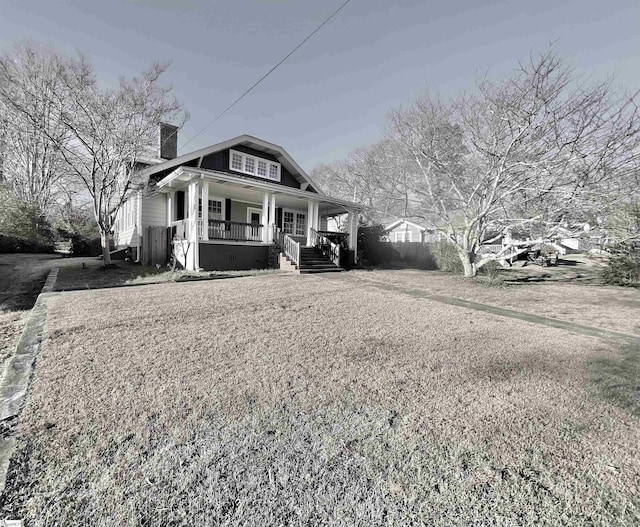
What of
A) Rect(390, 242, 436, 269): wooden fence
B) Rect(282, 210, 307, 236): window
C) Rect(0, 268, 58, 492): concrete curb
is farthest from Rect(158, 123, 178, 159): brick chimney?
Rect(390, 242, 436, 269): wooden fence

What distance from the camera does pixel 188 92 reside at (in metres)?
12.7

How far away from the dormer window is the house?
51 mm

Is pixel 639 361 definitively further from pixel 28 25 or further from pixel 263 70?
pixel 28 25

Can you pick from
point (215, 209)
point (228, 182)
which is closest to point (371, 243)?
point (215, 209)

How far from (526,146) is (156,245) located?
15.9 m

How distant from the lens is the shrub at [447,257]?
15.3 meters

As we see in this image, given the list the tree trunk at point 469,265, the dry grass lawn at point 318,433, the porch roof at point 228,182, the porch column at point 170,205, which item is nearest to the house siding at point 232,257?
the porch roof at point 228,182

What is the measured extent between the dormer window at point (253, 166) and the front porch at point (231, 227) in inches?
58.7

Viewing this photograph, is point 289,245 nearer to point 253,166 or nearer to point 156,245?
point 253,166

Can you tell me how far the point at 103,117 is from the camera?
1041 centimetres

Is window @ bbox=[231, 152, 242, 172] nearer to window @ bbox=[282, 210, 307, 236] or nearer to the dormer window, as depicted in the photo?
the dormer window

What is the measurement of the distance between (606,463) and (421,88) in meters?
14.8

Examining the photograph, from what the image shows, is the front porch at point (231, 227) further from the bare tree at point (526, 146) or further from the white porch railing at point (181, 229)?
the bare tree at point (526, 146)

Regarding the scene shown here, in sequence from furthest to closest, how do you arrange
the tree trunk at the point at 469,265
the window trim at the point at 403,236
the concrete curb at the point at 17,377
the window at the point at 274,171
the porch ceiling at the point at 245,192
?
the window trim at the point at 403,236
the window at the point at 274,171
the tree trunk at the point at 469,265
the porch ceiling at the point at 245,192
the concrete curb at the point at 17,377
